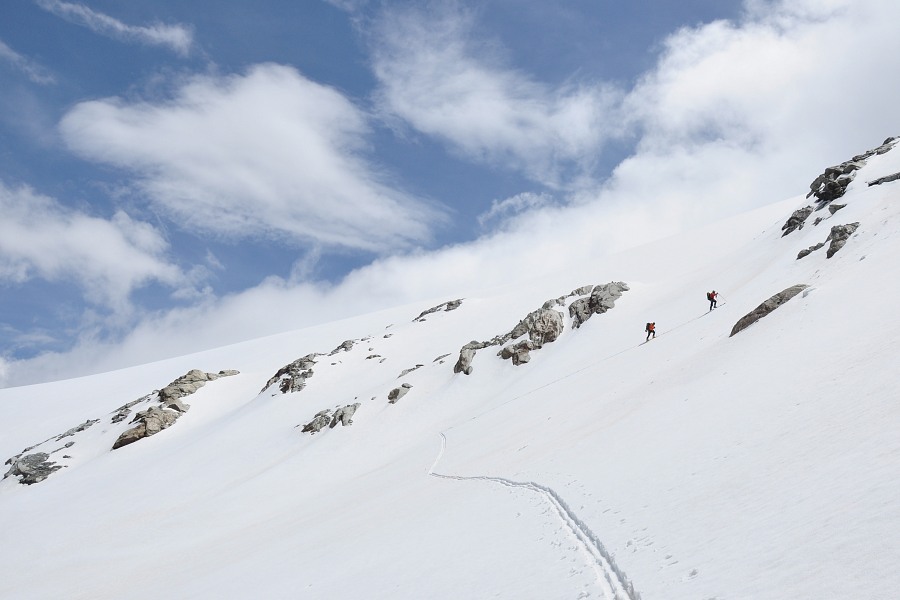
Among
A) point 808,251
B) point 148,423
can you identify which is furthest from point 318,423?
point 808,251

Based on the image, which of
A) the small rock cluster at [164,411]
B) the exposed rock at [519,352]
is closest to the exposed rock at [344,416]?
the exposed rock at [519,352]

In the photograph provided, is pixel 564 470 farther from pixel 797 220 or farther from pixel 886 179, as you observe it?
pixel 797 220

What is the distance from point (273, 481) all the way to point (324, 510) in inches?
609

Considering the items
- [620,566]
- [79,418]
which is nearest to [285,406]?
[79,418]

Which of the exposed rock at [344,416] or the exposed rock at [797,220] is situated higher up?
the exposed rock at [797,220]

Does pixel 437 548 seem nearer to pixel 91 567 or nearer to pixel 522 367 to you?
pixel 91 567

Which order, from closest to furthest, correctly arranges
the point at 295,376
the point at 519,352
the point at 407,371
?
the point at 519,352 → the point at 407,371 → the point at 295,376

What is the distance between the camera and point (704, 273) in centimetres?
5397

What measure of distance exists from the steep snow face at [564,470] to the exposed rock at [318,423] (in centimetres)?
89

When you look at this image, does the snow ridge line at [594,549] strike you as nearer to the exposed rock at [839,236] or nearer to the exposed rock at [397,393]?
the exposed rock at [839,236]

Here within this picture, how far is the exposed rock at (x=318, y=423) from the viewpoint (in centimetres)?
4931

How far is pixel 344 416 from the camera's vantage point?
1900 inches

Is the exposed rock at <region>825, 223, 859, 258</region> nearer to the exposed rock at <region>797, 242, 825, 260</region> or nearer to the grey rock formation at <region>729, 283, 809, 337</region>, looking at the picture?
the exposed rock at <region>797, 242, 825, 260</region>

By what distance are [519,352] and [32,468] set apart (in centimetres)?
5901
